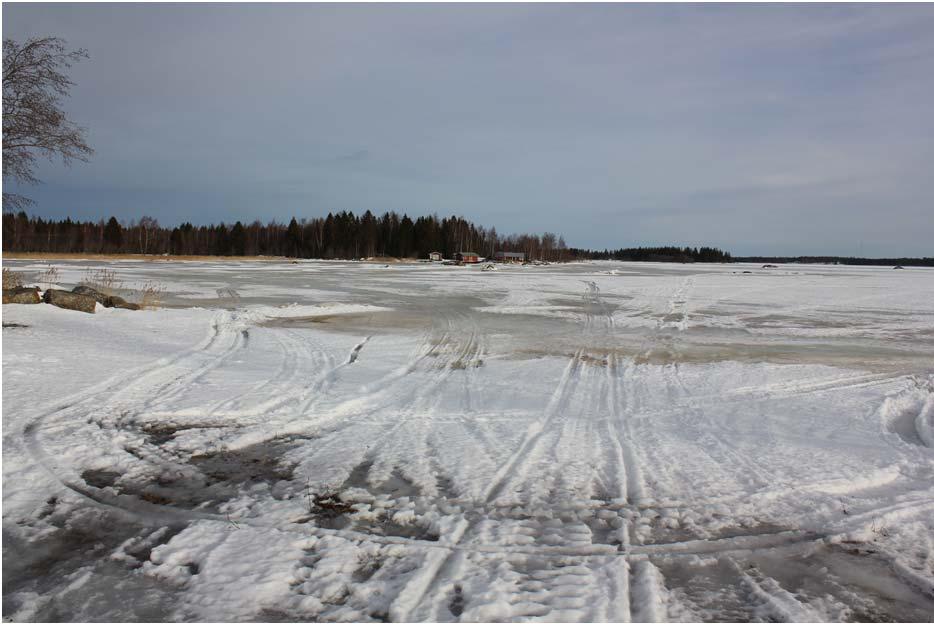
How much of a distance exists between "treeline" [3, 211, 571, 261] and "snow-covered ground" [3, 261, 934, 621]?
122m

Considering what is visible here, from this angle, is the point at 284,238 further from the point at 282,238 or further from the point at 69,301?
the point at 69,301

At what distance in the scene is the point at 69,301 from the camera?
47.8 feet

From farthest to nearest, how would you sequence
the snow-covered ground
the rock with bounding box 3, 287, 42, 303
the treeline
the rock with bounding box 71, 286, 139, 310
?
the treeline, the rock with bounding box 71, 286, 139, 310, the rock with bounding box 3, 287, 42, 303, the snow-covered ground

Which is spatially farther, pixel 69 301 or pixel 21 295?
pixel 69 301

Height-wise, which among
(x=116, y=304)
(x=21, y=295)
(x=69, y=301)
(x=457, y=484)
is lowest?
(x=457, y=484)

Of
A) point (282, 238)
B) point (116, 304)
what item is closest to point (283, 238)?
point (282, 238)

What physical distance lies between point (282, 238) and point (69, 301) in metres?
136

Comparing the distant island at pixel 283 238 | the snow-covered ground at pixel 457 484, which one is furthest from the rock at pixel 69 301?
the distant island at pixel 283 238

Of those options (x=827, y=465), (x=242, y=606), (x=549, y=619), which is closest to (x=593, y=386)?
(x=827, y=465)

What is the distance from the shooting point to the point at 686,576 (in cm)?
372

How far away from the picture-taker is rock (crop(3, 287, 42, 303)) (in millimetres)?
14211

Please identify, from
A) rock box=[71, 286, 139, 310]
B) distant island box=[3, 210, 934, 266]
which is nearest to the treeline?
distant island box=[3, 210, 934, 266]

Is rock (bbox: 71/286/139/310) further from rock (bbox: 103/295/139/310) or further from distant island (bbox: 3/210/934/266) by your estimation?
distant island (bbox: 3/210/934/266)

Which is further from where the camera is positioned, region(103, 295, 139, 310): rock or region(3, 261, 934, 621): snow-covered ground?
region(103, 295, 139, 310): rock
